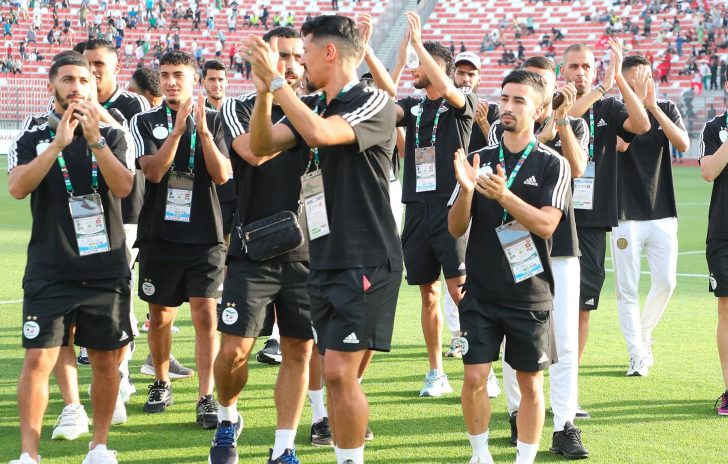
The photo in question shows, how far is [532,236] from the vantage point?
5258 millimetres

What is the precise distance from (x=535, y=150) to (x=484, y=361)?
1.10 m

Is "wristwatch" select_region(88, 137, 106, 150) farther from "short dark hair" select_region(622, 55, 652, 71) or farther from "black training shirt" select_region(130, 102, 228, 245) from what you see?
"short dark hair" select_region(622, 55, 652, 71)

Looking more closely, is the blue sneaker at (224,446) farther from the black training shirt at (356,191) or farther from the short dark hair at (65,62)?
the short dark hair at (65,62)

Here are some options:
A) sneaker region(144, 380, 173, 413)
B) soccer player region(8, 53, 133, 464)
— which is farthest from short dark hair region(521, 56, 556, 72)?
sneaker region(144, 380, 173, 413)

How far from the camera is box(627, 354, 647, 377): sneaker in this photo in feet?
25.4

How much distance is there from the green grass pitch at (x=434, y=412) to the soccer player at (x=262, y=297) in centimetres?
34

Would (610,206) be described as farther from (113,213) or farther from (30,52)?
(30,52)

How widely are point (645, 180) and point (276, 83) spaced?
4.03m

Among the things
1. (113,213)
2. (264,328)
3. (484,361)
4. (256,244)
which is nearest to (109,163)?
(113,213)

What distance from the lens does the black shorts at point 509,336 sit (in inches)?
206

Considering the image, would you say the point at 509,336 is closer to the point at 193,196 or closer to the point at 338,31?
the point at 338,31

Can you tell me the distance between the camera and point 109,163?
17.2ft

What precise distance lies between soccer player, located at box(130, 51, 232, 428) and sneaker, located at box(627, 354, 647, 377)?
10.2 feet

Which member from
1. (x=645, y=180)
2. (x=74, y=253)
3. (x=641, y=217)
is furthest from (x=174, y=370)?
(x=645, y=180)
